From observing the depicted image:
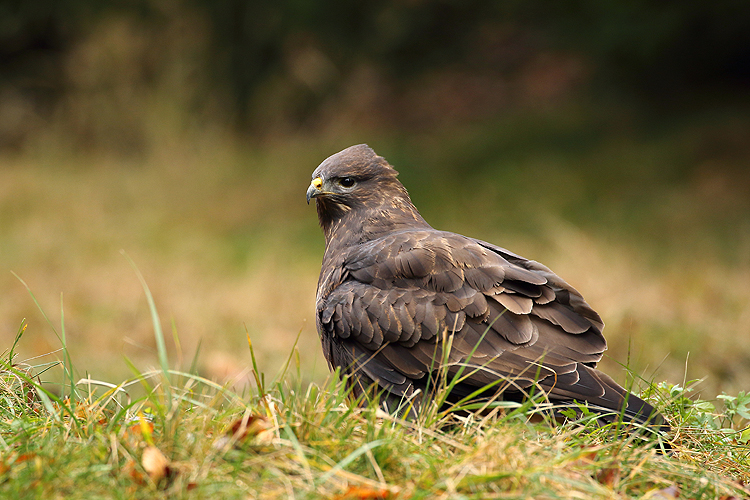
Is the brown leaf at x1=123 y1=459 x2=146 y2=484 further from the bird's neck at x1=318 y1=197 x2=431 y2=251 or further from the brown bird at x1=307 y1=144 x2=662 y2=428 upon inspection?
the bird's neck at x1=318 y1=197 x2=431 y2=251

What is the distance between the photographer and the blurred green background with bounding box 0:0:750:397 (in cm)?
654


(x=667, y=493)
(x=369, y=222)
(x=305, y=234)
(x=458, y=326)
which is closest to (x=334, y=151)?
(x=305, y=234)

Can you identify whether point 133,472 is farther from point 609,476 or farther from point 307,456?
point 609,476

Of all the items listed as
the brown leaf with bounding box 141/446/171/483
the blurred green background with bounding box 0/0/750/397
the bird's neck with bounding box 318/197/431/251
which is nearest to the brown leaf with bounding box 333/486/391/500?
the brown leaf with bounding box 141/446/171/483

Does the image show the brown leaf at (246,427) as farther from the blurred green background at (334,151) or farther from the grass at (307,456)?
the blurred green background at (334,151)

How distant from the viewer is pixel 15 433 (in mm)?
2143

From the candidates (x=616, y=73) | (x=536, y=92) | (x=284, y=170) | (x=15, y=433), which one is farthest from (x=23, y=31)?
(x=15, y=433)

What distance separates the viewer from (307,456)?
202 cm

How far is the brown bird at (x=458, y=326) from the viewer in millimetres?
2664

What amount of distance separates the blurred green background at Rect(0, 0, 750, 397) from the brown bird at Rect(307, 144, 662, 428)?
210 centimetres

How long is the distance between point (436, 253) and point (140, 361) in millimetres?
3768

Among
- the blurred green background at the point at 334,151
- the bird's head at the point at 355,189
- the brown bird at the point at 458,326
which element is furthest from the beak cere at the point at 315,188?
the blurred green background at the point at 334,151

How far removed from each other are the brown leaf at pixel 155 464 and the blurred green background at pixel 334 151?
11.6 ft

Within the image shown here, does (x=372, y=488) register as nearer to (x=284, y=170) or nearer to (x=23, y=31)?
(x=284, y=170)
